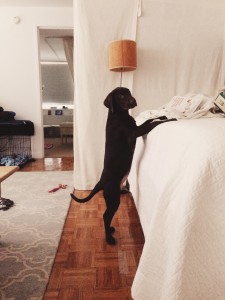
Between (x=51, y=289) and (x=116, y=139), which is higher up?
(x=116, y=139)

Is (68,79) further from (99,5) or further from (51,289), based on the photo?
(51,289)

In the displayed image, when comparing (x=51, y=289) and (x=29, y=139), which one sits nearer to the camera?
(x=51, y=289)

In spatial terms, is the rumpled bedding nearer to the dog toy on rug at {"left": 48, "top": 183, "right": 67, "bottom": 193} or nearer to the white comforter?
the dog toy on rug at {"left": 48, "top": 183, "right": 67, "bottom": 193}

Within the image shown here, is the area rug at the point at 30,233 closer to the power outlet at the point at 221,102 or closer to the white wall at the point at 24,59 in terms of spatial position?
the power outlet at the point at 221,102

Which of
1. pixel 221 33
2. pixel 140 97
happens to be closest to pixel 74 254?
pixel 140 97

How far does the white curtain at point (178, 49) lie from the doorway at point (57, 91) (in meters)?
2.27

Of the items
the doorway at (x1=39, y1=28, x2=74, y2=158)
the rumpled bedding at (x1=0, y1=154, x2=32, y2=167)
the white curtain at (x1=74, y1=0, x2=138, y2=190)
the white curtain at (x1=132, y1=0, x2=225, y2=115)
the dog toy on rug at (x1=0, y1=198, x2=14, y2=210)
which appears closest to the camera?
the dog toy on rug at (x1=0, y1=198, x2=14, y2=210)

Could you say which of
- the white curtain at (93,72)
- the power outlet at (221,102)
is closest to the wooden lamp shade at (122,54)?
the white curtain at (93,72)

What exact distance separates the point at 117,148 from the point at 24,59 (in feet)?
10.4

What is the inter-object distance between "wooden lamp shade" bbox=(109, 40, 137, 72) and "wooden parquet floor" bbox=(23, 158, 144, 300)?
136 centimetres

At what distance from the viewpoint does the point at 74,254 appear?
154 cm

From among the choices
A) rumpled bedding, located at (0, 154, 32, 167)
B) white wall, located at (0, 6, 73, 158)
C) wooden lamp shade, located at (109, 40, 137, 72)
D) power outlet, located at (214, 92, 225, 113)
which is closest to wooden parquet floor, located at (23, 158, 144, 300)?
power outlet, located at (214, 92, 225, 113)

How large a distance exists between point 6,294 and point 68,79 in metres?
7.45

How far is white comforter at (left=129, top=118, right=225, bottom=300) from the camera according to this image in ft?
2.64
